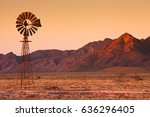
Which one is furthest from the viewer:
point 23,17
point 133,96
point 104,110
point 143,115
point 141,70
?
point 141,70

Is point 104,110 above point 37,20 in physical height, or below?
below

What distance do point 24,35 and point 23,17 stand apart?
1.96 meters

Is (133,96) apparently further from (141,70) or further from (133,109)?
(141,70)

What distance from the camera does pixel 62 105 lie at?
22.2 meters

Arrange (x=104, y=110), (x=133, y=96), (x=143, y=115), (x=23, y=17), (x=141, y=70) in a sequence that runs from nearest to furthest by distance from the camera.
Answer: (x=143, y=115) → (x=104, y=110) → (x=133, y=96) → (x=23, y=17) → (x=141, y=70)

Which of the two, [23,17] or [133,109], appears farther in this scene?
[23,17]

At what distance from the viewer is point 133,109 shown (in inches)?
838

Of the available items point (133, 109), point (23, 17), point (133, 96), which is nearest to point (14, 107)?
point (133, 109)

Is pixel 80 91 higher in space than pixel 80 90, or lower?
lower

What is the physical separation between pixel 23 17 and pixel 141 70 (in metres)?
146

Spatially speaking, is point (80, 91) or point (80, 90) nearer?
point (80, 91)

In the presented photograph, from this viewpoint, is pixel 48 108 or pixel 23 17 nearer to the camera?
pixel 48 108

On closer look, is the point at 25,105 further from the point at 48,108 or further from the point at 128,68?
the point at 128,68

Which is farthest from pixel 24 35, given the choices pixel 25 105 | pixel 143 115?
pixel 143 115
